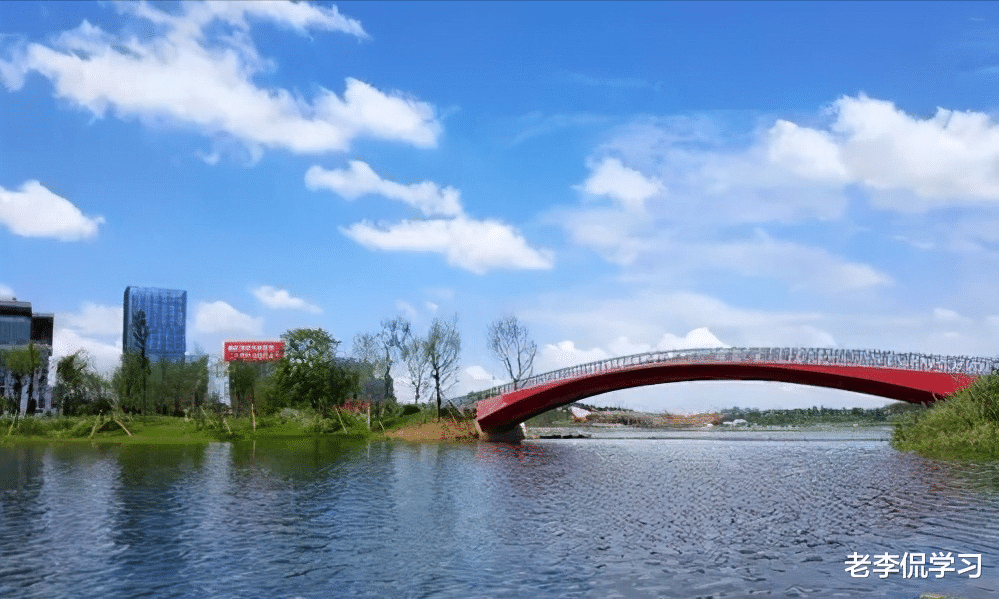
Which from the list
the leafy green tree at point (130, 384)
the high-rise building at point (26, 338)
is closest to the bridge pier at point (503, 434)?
the leafy green tree at point (130, 384)

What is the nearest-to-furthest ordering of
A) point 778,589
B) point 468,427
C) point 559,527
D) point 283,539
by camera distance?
point 778,589 → point 283,539 → point 559,527 → point 468,427

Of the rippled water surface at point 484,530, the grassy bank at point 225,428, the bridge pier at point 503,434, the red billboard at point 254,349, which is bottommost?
the rippled water surface at point 484,530

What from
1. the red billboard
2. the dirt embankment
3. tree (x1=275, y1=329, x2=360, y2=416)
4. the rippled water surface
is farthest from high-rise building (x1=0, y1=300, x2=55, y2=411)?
the rippled water surface

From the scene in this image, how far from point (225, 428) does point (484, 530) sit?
4920cm

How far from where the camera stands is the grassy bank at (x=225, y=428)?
6372cm

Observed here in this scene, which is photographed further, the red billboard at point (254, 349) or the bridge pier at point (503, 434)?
the red billboard at point (254, 349)

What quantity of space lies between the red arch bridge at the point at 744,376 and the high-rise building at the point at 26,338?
7620 centimetres

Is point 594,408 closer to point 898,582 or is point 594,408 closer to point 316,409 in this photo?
point 316,409

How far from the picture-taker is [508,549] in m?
17.8

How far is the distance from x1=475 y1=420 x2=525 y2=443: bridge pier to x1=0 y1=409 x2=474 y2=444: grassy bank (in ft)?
3.01

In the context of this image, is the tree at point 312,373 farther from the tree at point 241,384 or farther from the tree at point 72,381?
the tree at point 72,381

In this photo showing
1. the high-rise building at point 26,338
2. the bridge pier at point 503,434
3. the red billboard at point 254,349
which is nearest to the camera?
the bridge pier at point 503,434

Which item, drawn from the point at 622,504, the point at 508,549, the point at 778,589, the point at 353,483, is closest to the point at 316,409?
the point at 353,483

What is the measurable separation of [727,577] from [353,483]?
18583 millimetres
